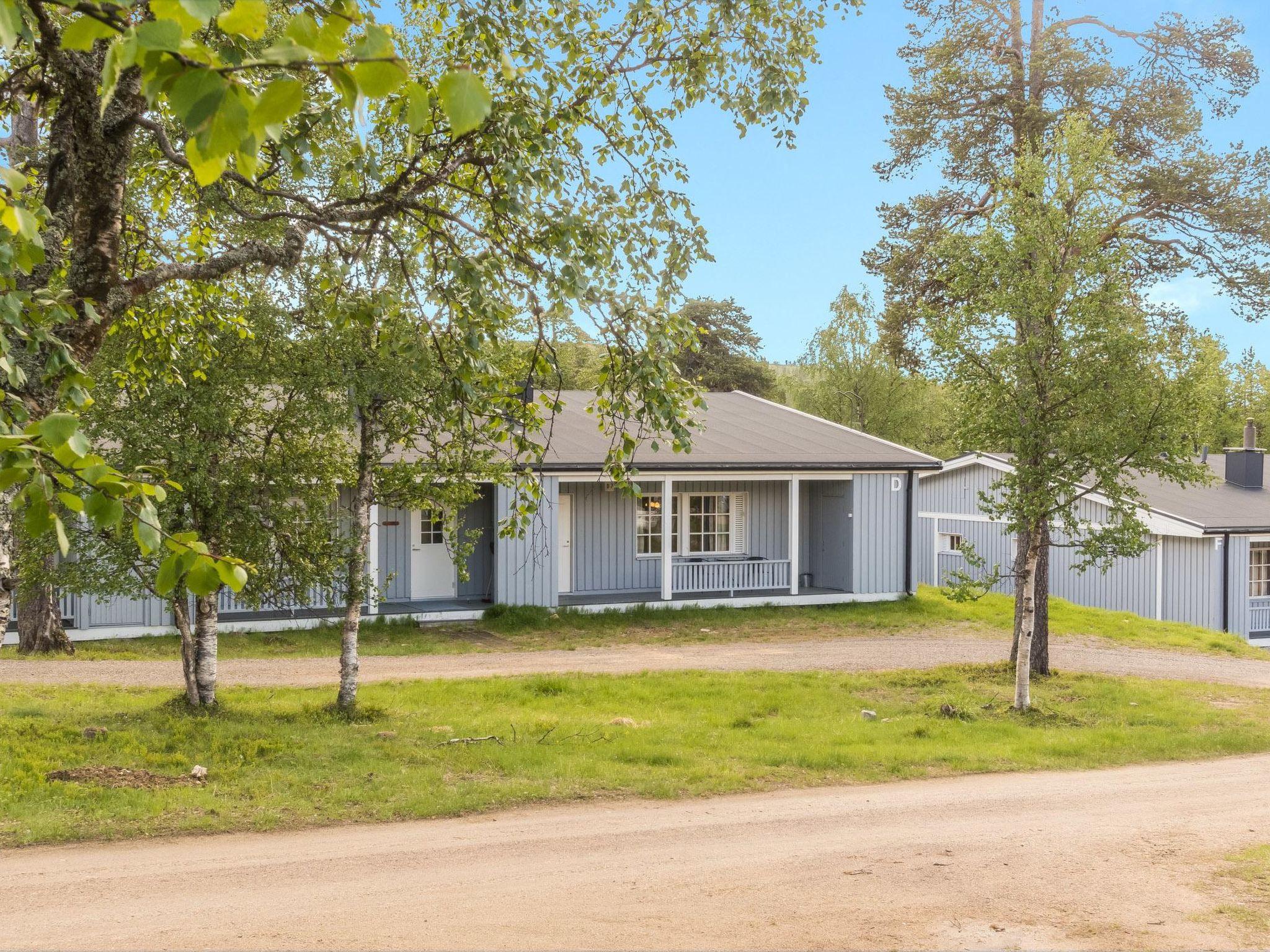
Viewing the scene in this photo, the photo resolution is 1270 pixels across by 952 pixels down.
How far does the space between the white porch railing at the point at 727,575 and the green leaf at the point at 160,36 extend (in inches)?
720

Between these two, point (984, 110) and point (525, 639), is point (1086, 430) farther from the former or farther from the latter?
point (984, 110)

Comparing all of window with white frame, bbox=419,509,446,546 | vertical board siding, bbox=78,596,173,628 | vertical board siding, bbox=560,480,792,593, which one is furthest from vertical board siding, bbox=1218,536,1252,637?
vertical board siding, bbox=78,596,173,628

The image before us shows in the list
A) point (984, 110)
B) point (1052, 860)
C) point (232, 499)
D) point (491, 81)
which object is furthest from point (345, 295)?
point (984, 110)

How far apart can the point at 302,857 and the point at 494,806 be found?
1641 mm

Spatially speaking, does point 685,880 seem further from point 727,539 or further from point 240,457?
point 727,539

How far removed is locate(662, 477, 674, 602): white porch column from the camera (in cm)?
1881

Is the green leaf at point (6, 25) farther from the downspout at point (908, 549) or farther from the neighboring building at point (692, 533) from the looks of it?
the downspout at point (908, 549)

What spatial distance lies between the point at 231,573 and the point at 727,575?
1844 cm

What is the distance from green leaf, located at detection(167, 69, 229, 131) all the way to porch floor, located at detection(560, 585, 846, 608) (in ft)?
55.4

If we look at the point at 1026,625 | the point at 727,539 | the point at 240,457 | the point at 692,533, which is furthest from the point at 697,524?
the point at 240,457

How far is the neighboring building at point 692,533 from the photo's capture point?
1800 centimetres

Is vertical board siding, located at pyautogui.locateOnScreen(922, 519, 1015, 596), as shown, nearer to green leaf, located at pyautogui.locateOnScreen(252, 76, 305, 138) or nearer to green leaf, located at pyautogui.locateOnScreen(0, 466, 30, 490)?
green leaf, located at pyautogui.locateOnScreen(0, 466, 30, 490)

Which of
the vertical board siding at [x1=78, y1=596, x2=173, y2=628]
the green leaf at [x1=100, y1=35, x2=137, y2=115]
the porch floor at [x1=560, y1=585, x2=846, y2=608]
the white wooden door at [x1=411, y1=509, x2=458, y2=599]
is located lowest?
the porch floor at [x1=560, y1=585, x2=846, y2=608]

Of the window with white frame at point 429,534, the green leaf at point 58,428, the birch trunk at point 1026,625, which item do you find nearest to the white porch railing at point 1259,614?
the birch trunk at point 1026,625
